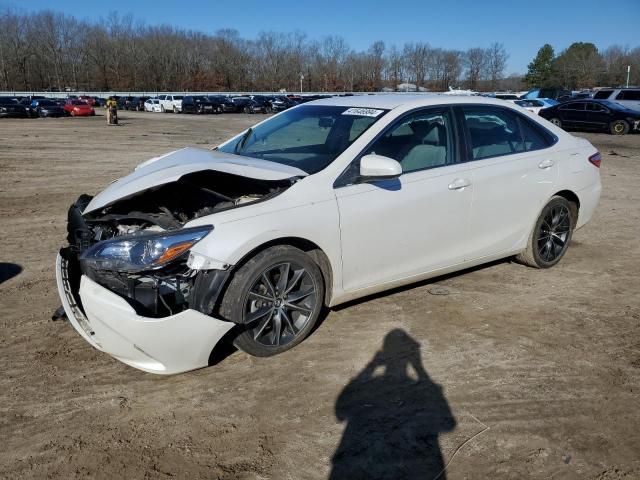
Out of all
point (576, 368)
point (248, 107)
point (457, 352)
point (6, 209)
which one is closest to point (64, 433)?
point (457, 352)

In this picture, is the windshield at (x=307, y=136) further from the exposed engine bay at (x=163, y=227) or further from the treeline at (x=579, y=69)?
the treeline at (x=579, y=69)

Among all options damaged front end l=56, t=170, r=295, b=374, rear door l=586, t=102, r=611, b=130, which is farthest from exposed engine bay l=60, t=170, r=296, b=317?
rear door l=586, t=102, r=611, b=130

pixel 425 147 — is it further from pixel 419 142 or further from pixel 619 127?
pixel 619 127

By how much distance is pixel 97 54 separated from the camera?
101438 millimetres

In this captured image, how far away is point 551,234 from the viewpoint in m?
5.32

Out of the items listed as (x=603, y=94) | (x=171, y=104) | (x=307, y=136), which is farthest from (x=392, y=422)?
(x=171, y=104)

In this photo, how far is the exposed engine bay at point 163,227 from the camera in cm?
330

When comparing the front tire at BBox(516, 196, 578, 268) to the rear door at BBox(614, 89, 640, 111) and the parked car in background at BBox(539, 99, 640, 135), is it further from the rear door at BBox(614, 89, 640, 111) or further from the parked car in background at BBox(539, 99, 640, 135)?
the rear door at BBox(614, 89, 640, 111)

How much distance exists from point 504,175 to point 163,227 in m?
2.88

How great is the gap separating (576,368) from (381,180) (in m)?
1.81

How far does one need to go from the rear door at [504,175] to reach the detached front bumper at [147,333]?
7.91 feet

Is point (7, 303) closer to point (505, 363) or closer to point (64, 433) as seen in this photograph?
point (64, 433)

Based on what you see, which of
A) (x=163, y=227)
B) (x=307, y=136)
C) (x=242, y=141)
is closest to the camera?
(x=163, y=227)

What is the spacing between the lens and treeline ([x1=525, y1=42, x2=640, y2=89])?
316 feet
